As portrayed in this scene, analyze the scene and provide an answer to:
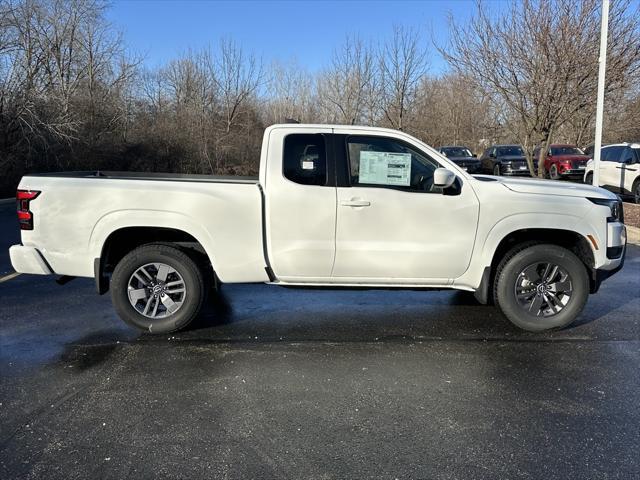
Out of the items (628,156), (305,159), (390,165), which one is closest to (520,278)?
(390,165)

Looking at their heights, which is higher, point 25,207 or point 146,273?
point 25,207

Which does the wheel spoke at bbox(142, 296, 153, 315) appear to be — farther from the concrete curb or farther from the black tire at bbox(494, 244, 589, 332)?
the concrete curb

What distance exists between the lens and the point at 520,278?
4707 millimetres

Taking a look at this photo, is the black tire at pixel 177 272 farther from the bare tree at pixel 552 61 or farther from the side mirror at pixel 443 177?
the bare tree at pixel 552 61

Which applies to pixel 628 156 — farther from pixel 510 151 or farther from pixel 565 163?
pixel 510 151

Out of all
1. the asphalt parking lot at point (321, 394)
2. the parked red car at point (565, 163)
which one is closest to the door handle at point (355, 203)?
the asphalt parking lot at point (321, 394)

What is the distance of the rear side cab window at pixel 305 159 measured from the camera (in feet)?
15.1

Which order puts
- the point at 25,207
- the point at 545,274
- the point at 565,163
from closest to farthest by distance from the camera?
1. the point at 25,207
2. the point at 545,274
3. the point at 565,163

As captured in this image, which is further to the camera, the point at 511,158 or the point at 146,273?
the point at 511,158

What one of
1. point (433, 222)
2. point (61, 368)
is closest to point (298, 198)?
point (433, 222)

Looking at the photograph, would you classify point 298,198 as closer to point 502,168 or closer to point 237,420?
point 237,420

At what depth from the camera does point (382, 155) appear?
4.67 meters

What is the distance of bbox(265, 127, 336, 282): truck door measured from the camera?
14.9ft

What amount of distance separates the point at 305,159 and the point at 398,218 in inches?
40.3
